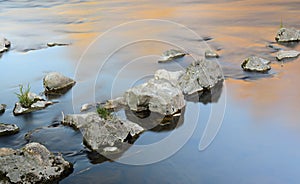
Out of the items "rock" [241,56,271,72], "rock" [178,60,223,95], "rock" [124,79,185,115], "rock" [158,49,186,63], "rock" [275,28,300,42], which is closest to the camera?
"rock" [124,79,185,115]

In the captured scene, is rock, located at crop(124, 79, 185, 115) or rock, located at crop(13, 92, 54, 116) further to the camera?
rock, located at crop(13, 92, 54, 116)

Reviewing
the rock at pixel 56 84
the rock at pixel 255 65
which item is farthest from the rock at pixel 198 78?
the rock at pixel 56 84

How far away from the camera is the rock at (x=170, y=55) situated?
944 cm

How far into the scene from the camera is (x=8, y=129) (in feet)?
19.7

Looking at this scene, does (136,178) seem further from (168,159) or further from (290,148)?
(290,148)

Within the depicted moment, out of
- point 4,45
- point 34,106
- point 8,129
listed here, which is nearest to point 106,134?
point 8,129

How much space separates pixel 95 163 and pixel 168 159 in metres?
0.92

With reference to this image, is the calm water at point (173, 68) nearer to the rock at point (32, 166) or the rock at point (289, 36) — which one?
the rock at point (32, 166)

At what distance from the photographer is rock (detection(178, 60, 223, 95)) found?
23.6 ft

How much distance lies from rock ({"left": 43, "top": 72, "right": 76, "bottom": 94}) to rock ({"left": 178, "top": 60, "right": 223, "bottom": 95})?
2244mm

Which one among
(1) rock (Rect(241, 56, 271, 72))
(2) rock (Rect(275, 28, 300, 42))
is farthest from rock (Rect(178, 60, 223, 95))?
(2) rock (Rect(275, 28, 300, 42))

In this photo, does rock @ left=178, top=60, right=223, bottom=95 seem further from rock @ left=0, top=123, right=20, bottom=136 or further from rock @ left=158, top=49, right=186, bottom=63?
rock @ left=0, top=123, right=20, bottom=136

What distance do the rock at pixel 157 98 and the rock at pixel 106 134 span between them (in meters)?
0.78

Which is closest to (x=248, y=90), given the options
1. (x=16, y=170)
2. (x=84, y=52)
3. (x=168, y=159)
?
(x=168, y=159)
